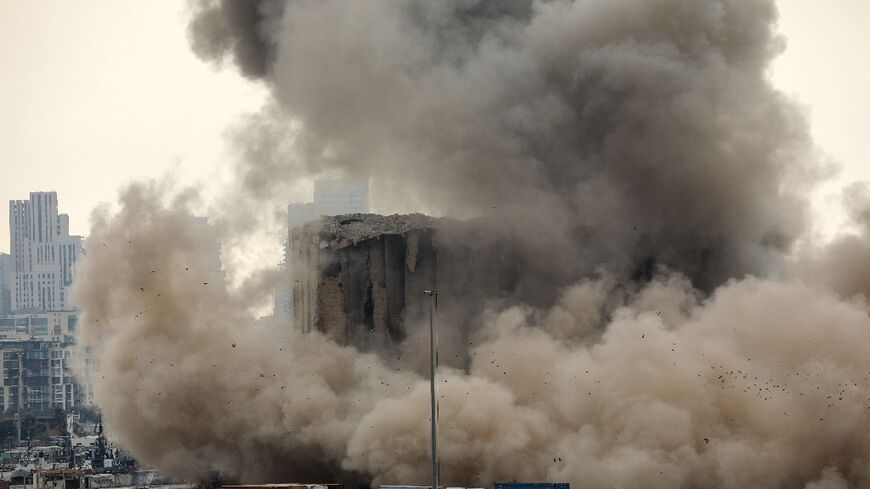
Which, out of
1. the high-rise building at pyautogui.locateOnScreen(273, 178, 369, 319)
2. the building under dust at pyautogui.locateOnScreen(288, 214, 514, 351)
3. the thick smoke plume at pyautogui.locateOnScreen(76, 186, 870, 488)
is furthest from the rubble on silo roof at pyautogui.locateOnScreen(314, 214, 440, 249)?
the thick smoke plume at pyautogui.locateOnScreen(76, 186, 870, 488)

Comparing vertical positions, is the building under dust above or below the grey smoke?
A: below

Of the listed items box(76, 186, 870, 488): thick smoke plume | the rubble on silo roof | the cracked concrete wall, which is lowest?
box(76, 186, 870, 488): thick smoke plume

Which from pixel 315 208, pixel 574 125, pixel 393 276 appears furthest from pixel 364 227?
pixel 574 125

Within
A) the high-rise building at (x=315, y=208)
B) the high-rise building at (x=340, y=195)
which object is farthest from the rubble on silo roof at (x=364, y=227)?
the high-rise building at (x=340, y=195)

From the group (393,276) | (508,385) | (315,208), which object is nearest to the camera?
(508,385)

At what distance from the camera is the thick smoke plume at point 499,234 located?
236 feet

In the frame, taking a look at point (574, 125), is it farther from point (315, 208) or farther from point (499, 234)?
point (315, 208)

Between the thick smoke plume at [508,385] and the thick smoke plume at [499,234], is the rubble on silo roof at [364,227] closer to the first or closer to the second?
the thick smoke plume at [499,234]

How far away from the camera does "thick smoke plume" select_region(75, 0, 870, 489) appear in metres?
71.8

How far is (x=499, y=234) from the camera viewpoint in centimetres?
8256

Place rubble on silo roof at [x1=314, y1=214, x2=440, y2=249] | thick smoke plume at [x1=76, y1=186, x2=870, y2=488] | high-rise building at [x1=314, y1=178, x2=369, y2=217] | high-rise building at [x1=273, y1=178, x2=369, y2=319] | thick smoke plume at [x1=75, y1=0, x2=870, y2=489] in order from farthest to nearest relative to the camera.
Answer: high-rise building at [x1=314, y1=178, x2=369, y2=217]
high-rise building at [x1=273, y1=178, x2=369, y2=319]
rubble on silo roof at [x1=314, y1=214, x2=440, y2=249]
thick smoke plume at [x1=75, y1=0, x2=870, y2=489]
thick smoke plume at [x1=76, y1=186, x2=870, y2=488]

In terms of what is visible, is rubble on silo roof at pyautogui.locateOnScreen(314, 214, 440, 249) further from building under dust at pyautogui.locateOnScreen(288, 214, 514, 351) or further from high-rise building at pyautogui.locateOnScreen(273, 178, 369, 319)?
high-rise building at pyautogui.locateOnScreen(273, 178, 369, 319)

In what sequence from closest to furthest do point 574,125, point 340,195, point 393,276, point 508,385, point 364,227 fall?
1. point 508,385
2. point 574,125
3. point 393,276
4. point 364,227
5. point 340,195

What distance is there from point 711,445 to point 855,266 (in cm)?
1258
